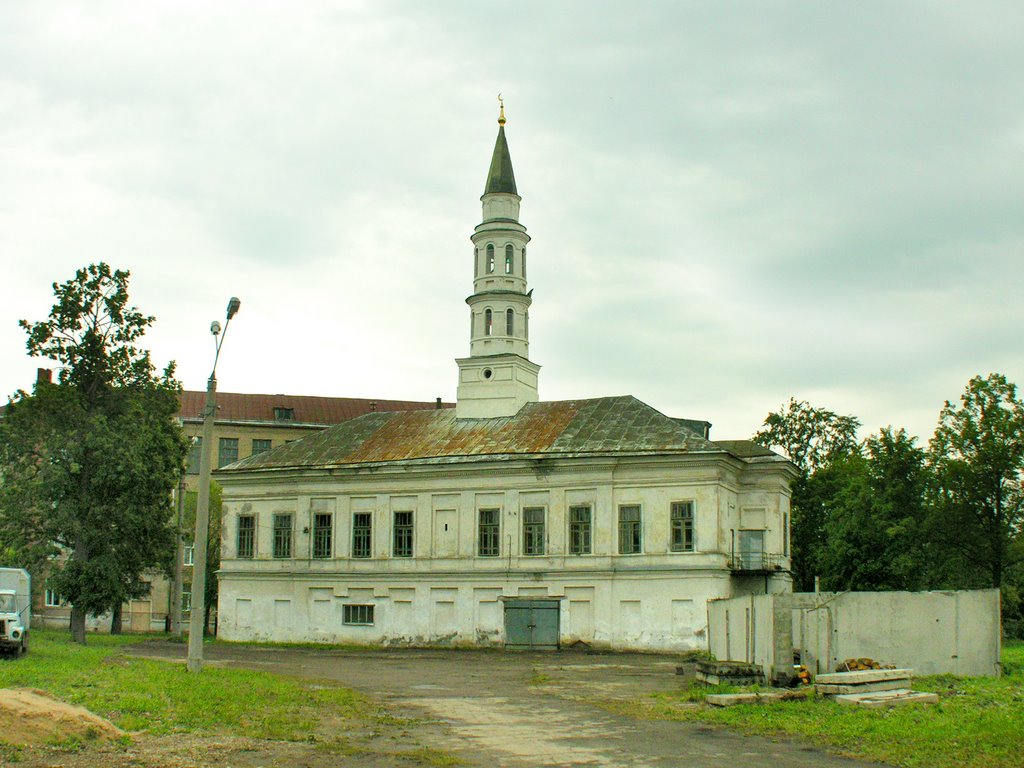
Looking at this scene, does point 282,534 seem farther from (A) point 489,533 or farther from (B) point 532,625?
(B) point 532,625

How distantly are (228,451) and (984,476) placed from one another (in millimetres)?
53403

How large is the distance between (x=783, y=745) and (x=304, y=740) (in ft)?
20.8

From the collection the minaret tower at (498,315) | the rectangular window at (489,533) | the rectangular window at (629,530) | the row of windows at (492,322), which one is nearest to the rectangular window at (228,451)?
the minaret tower at (498,315)

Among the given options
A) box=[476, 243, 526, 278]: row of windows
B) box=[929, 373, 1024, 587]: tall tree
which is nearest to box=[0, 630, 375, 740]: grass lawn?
box=[476, 243, 526, 278]: row of windows

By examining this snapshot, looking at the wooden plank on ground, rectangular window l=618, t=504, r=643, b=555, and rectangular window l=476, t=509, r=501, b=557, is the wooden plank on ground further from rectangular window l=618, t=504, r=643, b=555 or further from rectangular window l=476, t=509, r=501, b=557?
rectangular window l=476, t=509, r=501, b=557

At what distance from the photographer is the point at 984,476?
161ft

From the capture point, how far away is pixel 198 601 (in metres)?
24.2

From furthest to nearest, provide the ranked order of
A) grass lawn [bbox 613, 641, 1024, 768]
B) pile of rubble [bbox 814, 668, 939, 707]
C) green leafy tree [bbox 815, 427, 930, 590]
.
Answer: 1. green leafy tree [bbox 815, 427, 930, 590]
2. pile of rubble [bbox 814, 668, 939, 707]
3. grass lawn [bbox 613, 641, 1024, 768]

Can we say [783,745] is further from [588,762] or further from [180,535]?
[180,535]

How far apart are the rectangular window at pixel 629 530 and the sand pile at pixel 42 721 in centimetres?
A: 2862

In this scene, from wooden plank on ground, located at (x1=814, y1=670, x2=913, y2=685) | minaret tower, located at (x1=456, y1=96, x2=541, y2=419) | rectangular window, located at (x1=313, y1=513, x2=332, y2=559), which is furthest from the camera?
minaret tower, located at (x1=456, y1=96, x2=541, y2=419)

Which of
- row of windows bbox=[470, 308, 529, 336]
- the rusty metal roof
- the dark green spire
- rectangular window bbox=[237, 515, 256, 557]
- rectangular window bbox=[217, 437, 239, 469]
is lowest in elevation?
rectangular window bbox=[237, 515, 256, 557]

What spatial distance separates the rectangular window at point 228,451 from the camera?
8219 centimetres

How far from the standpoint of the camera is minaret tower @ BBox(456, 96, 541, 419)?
47500mm
